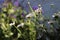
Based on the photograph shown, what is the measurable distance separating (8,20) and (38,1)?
51 centimetres

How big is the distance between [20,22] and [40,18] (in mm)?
231

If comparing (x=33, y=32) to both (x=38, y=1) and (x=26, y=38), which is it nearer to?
(x=26, y=38)

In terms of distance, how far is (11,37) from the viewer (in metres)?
2.74

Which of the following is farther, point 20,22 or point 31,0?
point 31,0

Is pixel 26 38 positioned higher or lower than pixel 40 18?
lower

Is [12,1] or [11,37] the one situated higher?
[12,1]

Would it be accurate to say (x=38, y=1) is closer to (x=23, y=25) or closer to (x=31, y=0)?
(x=31, y=0)

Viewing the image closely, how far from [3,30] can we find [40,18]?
41cm

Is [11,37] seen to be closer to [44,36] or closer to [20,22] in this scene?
[20,22]

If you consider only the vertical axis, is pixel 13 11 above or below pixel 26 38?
above

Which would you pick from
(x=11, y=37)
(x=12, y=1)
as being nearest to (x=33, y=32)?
(x=11, y=37)

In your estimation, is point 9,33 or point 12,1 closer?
point 9,33

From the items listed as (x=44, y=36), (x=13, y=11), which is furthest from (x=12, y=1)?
(x=44, y=36)

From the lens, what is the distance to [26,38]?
2.73 meters
